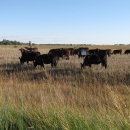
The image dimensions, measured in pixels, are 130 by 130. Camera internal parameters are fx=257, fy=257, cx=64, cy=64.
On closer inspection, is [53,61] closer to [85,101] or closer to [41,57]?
Answer: [41,57]

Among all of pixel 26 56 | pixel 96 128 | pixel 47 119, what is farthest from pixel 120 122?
pixel 26 56

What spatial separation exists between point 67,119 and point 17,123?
76 cm

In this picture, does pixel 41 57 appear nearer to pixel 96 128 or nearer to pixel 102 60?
pixel 102 60

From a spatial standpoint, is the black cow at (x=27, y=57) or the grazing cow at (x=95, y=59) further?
the black cow at (x=27, y=57)

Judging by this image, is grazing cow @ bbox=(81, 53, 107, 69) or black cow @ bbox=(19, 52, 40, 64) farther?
black cow @ bbox=(19, 52, 40, 64)

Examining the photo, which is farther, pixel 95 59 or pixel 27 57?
pixel 27 57

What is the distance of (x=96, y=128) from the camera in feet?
10.5

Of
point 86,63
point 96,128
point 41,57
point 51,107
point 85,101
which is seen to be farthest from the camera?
point 41,57

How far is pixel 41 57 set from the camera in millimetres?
18078

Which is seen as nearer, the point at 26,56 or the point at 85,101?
the point at 85,101

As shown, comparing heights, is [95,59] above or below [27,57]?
above

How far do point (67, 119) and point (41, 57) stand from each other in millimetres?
14690

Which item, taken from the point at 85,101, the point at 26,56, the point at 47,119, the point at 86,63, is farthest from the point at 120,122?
the point at 26,56

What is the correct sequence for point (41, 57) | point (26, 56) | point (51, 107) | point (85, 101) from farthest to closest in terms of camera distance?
point (26, 56) → point (41, 57) → point (85, 101) → point (51, 107)
